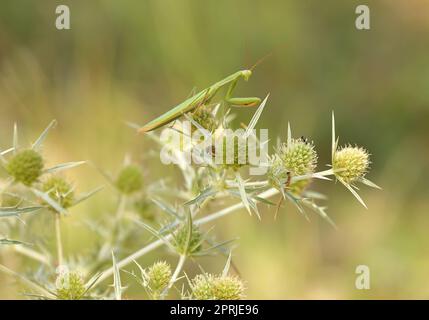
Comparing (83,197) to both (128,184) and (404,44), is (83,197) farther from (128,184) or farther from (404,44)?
(404,44)


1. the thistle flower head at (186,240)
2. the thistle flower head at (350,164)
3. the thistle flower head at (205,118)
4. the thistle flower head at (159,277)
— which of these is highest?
the thistle flower head at (205,118)

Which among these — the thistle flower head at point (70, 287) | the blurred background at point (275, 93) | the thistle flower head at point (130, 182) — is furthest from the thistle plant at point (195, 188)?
the blurred background at point (275, 93)

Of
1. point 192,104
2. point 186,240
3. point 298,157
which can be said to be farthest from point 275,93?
point 186,240

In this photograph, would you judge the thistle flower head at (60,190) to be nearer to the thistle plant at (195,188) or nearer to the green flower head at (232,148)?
the thistle plant at (195,188)

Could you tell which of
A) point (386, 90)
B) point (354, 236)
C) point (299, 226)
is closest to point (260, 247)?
point (299, 226)

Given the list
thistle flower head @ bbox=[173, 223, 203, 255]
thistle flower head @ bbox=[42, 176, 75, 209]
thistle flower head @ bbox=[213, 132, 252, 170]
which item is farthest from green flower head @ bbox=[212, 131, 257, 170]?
thistle flower head @ bbox=[42, 176, 75, 209]

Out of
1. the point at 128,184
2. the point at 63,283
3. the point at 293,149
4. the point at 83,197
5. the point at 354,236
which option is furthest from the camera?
the point at 354,236
